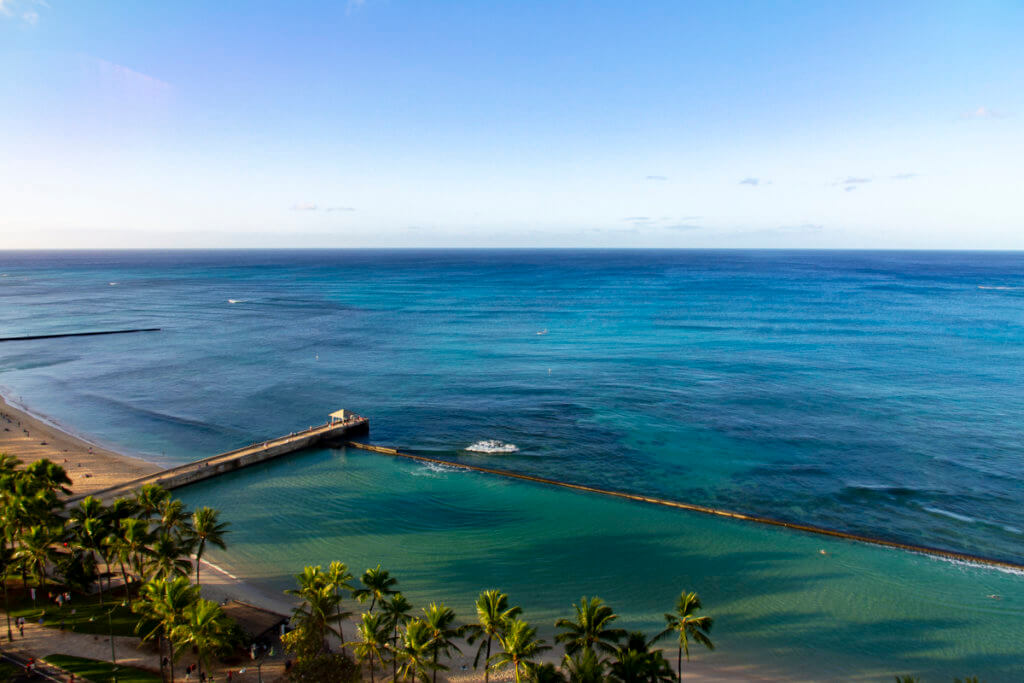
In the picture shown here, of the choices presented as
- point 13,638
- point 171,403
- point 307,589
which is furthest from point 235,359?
point 307,589

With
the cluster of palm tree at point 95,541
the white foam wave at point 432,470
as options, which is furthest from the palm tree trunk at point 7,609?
the white foam wave at point 432,470

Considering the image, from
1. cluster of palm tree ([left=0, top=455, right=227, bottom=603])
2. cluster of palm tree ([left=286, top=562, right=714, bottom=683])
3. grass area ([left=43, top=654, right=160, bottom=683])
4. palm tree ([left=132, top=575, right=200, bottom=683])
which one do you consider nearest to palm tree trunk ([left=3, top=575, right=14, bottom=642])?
cluster of palm tree ([left=0, top=455, right=227, bottom=603])

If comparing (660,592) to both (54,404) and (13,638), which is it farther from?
(54,404)

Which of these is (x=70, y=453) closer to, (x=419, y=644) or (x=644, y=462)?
(x=419, y=644)

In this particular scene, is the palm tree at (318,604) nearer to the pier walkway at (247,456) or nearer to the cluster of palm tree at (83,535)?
the cluster of palm tree at (83,535)

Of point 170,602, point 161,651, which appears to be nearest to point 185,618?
point 170,602

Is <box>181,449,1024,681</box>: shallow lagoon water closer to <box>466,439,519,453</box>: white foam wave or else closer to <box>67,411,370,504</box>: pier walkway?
<box>67,411,370,504</box>: pier walkway
